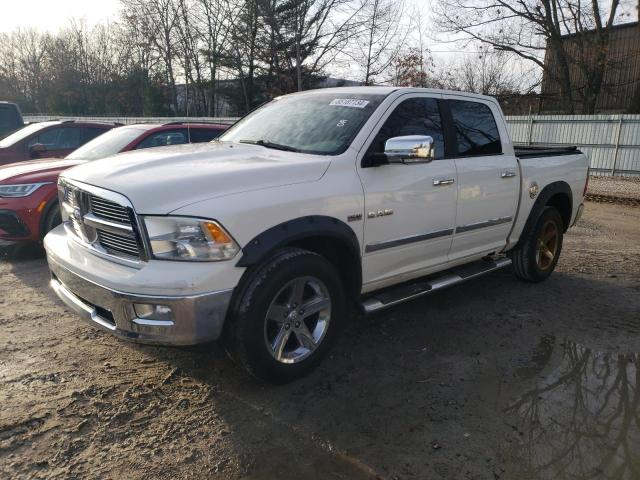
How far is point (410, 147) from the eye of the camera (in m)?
3.32

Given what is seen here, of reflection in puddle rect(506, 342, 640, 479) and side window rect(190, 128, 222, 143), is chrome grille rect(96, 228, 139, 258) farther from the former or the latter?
side window rect(190, 128, 222, 143)

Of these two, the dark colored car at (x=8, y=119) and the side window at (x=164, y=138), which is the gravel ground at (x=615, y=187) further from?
the dark colored car at (x=8, y=119)

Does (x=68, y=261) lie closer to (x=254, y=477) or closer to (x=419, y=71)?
(x=254, y=477)

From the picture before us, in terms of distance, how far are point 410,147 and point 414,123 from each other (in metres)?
0.83

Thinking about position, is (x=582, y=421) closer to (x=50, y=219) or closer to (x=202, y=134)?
(x=50, y=219)

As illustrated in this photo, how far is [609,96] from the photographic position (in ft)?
90.0

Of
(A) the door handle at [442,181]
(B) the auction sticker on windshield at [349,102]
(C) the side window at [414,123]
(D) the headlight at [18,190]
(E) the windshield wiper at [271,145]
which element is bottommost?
(D) the headlight at [18,190]

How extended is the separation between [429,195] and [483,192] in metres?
0.81

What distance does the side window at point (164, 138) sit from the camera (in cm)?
709

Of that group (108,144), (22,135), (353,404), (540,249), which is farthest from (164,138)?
(353,404)

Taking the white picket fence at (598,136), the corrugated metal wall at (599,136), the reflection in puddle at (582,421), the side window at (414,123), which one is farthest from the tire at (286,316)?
the corrugated metal wall at (599,136)

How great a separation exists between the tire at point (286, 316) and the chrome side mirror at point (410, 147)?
861 millimetres

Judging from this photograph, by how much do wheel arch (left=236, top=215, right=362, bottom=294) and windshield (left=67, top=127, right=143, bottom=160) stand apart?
4420mm

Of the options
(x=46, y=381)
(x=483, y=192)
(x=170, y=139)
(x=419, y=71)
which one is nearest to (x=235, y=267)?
(x=46, y=381)
